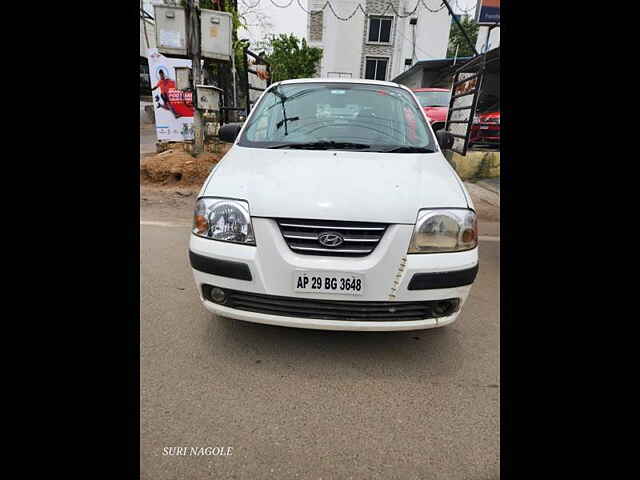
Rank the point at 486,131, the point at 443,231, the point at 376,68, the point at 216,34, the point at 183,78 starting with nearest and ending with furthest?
the point at 443,231
the point at 216,34
the point at 486,131
the point at 183,78
the point at 376,68

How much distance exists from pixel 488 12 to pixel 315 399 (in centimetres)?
741

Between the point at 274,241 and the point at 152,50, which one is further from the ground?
the point at 152,50

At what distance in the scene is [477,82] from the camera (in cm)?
482

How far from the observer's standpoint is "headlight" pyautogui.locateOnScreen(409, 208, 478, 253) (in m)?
1.74

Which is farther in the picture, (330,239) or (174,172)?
(174,172)

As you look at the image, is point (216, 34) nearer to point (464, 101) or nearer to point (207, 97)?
point (207, 97)

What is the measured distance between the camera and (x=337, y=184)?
184cm

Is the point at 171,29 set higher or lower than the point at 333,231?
higher

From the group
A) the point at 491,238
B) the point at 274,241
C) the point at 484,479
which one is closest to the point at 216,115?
the point at 491,238

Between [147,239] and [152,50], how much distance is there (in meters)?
5.84

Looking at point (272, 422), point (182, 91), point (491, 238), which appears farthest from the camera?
point (182, 91)

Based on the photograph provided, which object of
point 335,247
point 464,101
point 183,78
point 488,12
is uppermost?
point 488,12

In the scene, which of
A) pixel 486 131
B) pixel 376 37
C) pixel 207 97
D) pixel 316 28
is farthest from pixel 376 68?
pixel 207 97

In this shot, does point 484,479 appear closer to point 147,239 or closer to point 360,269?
point 360,269
